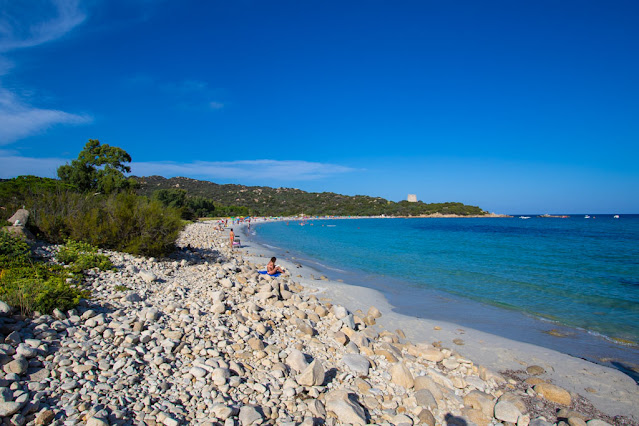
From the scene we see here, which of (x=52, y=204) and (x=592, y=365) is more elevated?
(x=52, y=204)

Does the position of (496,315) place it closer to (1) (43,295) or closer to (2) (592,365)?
(2) (592,365)

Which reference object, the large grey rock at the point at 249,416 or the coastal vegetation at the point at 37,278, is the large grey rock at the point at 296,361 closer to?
the large grey rock at the point at 249,416

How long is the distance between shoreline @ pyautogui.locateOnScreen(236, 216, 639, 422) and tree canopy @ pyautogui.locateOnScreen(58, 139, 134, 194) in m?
28.5

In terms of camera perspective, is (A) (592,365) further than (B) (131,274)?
No

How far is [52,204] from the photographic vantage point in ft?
39.4

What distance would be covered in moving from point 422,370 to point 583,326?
602cm

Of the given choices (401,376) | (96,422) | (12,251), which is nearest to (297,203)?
(12,251)

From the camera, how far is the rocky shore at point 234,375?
367cm

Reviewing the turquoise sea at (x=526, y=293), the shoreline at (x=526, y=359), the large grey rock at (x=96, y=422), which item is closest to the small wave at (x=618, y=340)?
the turquoise sea at (x=526, y=293)

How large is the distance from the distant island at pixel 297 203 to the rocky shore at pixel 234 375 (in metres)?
65.1

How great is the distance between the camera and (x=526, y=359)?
20.9ft

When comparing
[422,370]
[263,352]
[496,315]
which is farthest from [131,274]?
[496,315]

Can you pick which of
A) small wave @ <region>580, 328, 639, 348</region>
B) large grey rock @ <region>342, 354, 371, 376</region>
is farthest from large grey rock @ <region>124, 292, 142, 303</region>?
small wave @ <region>580, 328, 639, 348</region>

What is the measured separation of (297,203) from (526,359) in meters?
99.7
